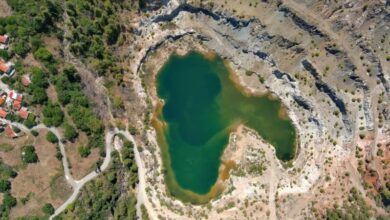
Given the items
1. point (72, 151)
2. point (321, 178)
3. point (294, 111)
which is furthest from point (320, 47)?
point (72, 151)

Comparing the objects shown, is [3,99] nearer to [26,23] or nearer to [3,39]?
[3,39]

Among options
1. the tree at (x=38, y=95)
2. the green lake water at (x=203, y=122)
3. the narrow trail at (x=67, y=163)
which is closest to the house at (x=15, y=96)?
the narrow trail at (x=67, y=163)

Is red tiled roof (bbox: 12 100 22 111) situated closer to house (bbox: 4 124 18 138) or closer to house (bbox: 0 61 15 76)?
house (bbox: 4 124 18 138)

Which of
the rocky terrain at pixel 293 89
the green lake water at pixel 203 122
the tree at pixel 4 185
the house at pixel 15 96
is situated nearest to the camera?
the tree at pixel 4 185

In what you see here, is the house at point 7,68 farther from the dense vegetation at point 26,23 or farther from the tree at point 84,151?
the tree at point 84,151

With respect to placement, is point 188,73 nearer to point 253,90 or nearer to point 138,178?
point 253,90

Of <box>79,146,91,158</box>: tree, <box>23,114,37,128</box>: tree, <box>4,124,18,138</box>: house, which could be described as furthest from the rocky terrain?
<box>4,124,18,138</box>: house
